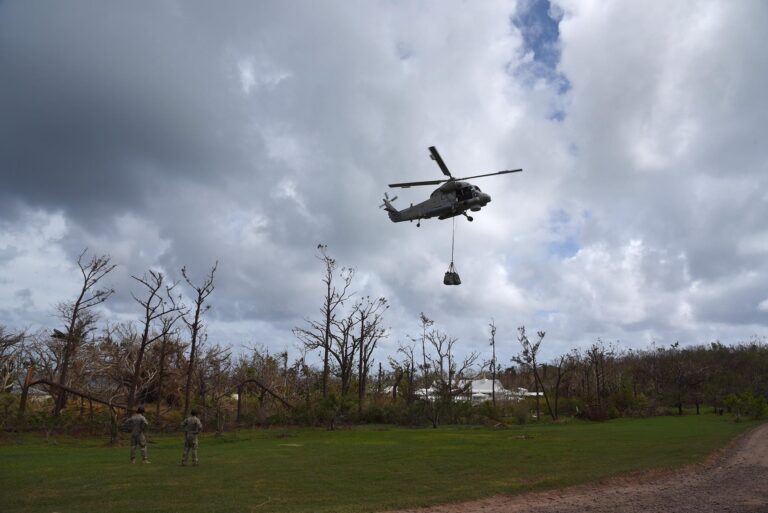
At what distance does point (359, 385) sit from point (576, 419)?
69.3 ft

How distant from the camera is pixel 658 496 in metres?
14.4

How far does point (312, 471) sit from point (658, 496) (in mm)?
10172

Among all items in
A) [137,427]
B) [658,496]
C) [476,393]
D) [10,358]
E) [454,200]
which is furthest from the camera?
[476,393]

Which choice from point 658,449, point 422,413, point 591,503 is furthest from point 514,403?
point 591,503

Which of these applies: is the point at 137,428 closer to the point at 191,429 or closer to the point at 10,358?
the point at 191,429

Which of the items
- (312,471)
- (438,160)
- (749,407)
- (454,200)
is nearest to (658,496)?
(312,471)

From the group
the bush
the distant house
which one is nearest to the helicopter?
the distant house

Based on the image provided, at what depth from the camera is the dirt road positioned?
12.9 m

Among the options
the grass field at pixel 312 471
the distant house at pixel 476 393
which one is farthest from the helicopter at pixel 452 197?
the distant house at pixel 476 393

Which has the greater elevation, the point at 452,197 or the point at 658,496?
the point at 452,197

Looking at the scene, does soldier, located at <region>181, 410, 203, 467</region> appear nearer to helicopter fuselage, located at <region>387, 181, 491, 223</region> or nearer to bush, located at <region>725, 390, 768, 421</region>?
helicopter fuselage, located at <region>387, 181, 491, 223</region>

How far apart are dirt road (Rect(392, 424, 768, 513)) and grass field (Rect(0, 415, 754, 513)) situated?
2.20ft

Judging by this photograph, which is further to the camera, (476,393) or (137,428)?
(476,393)

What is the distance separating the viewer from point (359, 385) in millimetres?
51500
